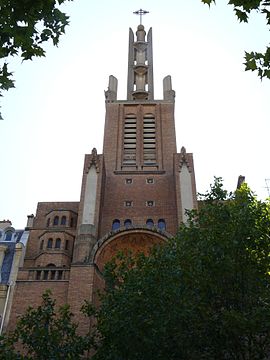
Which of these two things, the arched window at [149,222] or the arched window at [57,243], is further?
the arched window at [149,222]

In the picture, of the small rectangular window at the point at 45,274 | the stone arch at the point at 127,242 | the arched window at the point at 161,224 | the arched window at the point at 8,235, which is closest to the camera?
the small rectangular window at the point at 45,274

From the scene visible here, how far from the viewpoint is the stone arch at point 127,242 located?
24469mm

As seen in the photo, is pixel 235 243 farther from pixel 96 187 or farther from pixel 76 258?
pixel 96 187

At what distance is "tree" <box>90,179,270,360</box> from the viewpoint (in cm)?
1205

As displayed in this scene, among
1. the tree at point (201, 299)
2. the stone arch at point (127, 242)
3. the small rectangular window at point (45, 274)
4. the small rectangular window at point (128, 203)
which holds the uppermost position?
the small rectangular window at point (128, 203)

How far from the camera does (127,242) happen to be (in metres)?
25.4

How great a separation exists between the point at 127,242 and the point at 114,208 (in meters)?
3.73

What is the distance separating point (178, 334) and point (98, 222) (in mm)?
14550

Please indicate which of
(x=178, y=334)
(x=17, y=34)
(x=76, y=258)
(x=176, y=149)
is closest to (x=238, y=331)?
(x=178, y=334)

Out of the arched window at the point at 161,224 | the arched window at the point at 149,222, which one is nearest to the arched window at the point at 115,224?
the arched window at the point at 149,222

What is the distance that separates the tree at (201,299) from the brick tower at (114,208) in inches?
299

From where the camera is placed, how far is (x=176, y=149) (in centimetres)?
3344

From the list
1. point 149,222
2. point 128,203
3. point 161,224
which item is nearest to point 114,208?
point 128,203

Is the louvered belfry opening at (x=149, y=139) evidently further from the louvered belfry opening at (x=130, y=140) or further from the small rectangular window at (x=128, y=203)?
the small rectangular window at (x=128, y=203)
